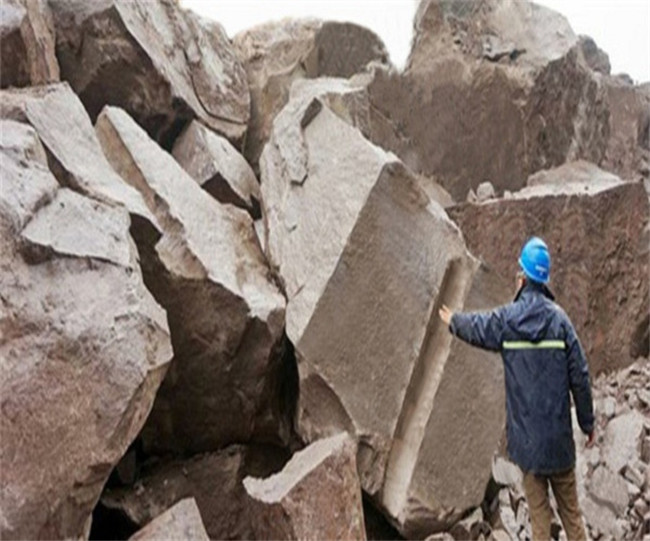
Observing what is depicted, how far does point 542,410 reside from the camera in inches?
125

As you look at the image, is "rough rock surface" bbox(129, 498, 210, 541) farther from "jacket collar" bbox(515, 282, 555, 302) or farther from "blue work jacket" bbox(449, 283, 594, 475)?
"jacket collar" bbox(515, 282, 555, 302)

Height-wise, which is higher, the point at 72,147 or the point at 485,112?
the point at 485,112

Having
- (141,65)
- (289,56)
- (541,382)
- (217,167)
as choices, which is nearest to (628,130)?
(289,56)

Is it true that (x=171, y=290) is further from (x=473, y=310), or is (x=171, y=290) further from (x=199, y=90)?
(x=199, y=90)

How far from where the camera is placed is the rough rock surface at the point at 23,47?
12.8ft

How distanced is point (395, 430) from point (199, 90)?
118 inches

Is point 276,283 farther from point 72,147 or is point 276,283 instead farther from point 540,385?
point 540,385

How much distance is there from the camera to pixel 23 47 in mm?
4000

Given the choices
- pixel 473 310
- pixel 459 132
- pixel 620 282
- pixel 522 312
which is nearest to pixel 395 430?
pixel 473 310

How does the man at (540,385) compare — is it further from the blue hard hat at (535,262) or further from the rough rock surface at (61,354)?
the rough rock surface at (61,354)

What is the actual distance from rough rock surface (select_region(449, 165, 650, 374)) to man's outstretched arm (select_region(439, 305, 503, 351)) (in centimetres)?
169

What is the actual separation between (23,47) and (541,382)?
314cm

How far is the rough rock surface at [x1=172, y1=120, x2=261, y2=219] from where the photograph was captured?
15.6ft

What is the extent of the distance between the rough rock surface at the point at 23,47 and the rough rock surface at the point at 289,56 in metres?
1.91
